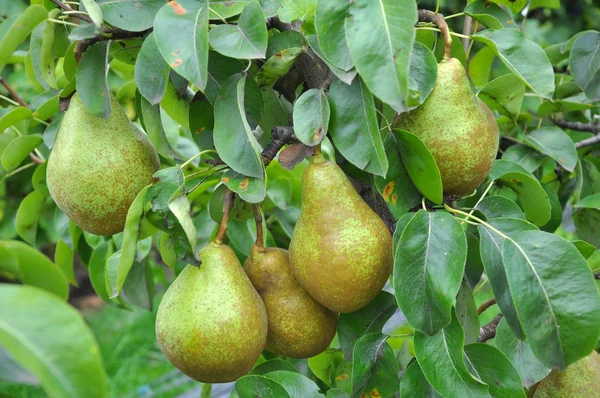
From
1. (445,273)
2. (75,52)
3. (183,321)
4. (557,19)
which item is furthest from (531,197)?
(557,19)

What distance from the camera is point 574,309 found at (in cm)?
75

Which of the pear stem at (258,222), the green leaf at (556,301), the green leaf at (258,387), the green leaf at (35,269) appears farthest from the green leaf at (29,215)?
the green leaf at (556,301)

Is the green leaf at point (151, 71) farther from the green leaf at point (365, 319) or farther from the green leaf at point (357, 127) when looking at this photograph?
the green leaf at point (365, 319)

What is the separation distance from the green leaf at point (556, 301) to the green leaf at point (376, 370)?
0.25m

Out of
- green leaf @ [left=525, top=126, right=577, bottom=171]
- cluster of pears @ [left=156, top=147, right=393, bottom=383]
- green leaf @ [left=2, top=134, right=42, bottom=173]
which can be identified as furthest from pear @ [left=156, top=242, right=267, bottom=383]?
green leaf @ [left=525, top=126, right=577, bottom=171]

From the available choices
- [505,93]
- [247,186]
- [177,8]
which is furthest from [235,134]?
[505,93]

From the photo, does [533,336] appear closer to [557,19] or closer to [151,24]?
[151,24]

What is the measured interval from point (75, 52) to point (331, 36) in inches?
15.3

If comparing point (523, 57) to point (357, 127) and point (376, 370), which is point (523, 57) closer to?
point (357, 127)

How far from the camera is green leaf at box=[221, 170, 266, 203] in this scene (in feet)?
2.83

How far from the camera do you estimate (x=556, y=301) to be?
2.49 ft

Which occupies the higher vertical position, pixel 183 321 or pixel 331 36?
pixel 331 36

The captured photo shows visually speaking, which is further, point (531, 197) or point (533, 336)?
point (531, 197)

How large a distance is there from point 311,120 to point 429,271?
247 mm
